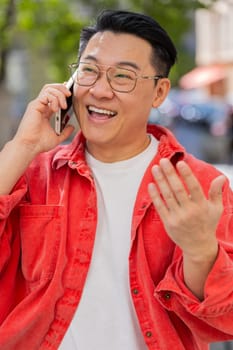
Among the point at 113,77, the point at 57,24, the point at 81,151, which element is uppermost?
the point at 57,24

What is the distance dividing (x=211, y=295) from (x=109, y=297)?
38 centimetres

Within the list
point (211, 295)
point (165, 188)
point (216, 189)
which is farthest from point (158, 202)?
point (211, 295)

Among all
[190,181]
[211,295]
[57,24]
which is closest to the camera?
[190,181]

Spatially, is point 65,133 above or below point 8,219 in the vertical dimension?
above

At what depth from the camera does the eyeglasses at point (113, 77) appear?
94.7 inches

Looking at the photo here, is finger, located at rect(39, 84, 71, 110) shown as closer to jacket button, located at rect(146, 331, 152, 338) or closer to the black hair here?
the black hair

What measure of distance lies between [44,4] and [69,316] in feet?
18.3

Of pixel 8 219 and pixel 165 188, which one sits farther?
pixel 8 219

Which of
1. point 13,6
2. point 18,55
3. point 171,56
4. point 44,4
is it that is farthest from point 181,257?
point 18,55

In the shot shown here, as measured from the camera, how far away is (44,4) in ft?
24.4

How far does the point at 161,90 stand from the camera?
2584 millimetres

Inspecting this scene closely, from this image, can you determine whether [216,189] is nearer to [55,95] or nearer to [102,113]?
[102,113]

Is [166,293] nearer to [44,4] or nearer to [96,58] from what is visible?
[96,58]

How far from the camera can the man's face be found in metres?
2.40
